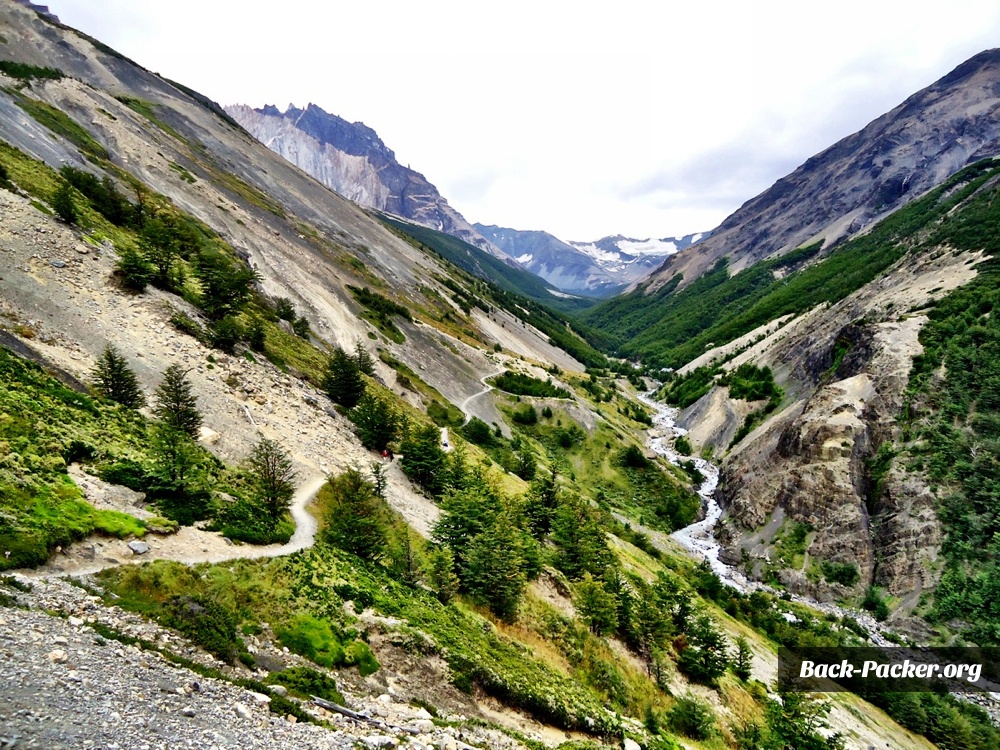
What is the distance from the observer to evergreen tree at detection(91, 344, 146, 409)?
21719 mm

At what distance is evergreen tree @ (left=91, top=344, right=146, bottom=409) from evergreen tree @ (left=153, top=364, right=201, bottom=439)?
955 mm

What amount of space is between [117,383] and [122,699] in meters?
18.5

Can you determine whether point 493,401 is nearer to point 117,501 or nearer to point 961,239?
point 117,501

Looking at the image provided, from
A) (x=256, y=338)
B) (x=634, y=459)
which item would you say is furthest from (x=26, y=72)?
(x=634, y=459)

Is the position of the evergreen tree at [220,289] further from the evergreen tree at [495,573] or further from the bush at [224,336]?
the evergreen tree at [495,573]

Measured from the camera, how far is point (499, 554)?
22469mm

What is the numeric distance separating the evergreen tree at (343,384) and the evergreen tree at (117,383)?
14701 mm

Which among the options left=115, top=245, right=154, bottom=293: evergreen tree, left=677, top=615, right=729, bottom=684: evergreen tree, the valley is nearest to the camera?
the valley

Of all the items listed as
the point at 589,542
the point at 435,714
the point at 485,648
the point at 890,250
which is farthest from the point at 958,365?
the point at 890,250

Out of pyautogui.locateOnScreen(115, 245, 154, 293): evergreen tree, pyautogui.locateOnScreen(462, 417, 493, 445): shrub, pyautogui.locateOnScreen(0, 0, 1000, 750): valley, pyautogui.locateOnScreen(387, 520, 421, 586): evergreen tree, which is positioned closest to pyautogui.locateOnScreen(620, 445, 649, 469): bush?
pyautogui.locateOnScreen(0, 0, 1000, 750): valley

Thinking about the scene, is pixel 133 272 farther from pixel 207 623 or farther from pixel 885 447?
pixel 885 447

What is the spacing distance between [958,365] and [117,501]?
68.1 meters

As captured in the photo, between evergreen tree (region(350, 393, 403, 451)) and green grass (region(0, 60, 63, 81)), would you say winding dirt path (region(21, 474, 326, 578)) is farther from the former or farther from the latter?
green grass (region(0, 60, 63, 81))

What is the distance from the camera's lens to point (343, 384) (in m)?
37.2
